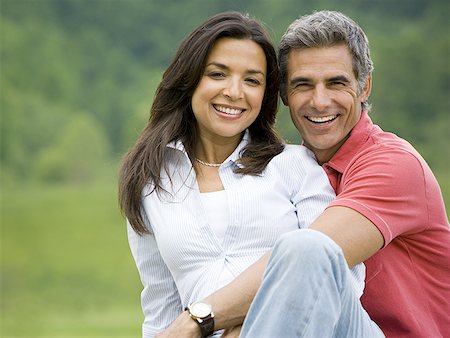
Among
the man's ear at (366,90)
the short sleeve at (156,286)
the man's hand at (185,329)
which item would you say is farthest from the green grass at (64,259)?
the man's hand at (185,329)

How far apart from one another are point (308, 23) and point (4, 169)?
30.5 metres

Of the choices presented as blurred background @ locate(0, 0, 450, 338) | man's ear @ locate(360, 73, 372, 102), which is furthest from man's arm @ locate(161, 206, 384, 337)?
blurred background @ locate(0, 0, 450, 338)

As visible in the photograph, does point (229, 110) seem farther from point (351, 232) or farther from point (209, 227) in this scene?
point (351, 232)

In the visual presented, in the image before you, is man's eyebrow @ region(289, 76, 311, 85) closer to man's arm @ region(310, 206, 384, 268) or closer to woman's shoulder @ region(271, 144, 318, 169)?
woman's shoulder @ region(271, 144, 318, 169)

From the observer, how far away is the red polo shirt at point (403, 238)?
2.47 meters

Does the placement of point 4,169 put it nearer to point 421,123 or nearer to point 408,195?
point 421,123

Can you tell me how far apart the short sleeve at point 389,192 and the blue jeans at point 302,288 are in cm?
30

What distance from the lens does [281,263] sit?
2160 millimetres

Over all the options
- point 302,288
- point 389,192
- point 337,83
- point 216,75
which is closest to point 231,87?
point 216,75

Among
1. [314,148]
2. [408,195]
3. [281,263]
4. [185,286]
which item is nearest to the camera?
[281,263]

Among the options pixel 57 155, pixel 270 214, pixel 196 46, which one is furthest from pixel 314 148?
pixel 57 155

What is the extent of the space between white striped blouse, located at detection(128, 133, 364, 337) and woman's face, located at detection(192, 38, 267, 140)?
0.40 ft

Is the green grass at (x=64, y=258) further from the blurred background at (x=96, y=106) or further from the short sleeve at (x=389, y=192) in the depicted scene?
the short sleeve at (x=389, y=192)

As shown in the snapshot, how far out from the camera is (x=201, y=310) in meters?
2.46
